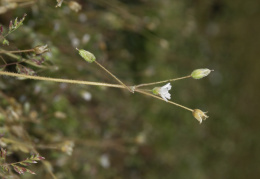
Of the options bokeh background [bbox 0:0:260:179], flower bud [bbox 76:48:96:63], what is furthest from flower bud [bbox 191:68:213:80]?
bokeh background [bbox 0:0:260:179]

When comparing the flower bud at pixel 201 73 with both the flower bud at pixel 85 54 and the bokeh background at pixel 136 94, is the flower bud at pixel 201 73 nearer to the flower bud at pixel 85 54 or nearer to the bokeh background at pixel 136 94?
the flower bud at pixel 85 54

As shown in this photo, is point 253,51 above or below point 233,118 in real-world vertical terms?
above

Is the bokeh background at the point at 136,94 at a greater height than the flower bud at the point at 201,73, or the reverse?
the bokeh background at the point at 136,94

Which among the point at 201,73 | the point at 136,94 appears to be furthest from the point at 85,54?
the point at 136,94

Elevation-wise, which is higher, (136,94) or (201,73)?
(136,94)

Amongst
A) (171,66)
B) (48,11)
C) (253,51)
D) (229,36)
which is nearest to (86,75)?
(48,11)

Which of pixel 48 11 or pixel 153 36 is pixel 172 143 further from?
pixel 48 11

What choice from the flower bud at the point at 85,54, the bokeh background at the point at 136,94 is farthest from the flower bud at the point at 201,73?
the bokeh background at the point at 136,94

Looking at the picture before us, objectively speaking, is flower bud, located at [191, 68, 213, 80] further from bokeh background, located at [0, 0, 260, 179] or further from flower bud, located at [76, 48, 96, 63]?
bokeh background, located at [0, 0, 260, 179]

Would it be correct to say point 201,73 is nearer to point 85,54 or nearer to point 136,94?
point 85,54
